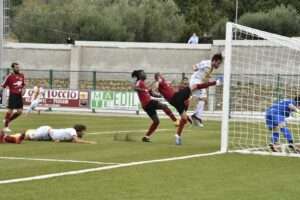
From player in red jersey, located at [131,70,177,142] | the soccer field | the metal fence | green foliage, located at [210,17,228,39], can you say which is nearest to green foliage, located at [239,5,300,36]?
green foliage, located at [210,17,228,39]

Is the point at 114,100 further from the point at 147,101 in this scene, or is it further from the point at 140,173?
the point at 140,173

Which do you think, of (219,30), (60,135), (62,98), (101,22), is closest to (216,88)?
(62,98)

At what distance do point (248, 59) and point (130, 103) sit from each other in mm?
6738

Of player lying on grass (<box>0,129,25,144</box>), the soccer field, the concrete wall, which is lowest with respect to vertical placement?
the soccer field

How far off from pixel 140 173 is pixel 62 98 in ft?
92.7

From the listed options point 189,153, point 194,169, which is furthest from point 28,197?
point 189,153

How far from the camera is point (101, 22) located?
3029 inches

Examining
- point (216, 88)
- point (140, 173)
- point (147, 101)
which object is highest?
point (216, 88)

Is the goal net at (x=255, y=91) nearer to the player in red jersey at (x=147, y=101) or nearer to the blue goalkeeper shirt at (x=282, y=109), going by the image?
the blue goalkeeper shirt at (x=282, y=109)

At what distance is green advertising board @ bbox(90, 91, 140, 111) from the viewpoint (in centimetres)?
3956

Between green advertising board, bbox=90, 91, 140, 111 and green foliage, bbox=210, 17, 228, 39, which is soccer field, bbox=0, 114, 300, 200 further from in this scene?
green foliage, bbox=210, 17, 228, 39

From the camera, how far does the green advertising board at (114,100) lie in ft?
130

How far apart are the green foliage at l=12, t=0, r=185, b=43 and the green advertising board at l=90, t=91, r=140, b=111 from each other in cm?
3671

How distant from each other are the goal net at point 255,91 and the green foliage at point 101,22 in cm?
4586
